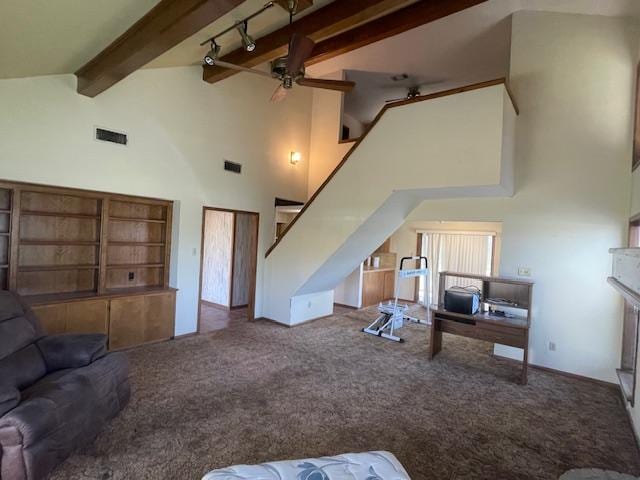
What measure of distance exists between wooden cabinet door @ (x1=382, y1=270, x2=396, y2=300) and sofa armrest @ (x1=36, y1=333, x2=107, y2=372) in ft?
21.2

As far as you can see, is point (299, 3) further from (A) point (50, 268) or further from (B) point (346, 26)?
(A) point (50, 268)

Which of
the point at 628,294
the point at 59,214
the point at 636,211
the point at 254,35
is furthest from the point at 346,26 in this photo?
the point at 59,214

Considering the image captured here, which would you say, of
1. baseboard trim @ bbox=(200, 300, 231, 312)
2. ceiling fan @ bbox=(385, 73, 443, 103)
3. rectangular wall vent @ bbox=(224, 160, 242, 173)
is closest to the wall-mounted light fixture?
rectangular wall vent @ bbox=(224, 160, 242, 173)

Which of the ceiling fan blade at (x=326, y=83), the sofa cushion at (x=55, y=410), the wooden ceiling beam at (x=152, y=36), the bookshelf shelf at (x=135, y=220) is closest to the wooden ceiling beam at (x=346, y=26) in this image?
the ceiling fan blade at (x=326, y=83)

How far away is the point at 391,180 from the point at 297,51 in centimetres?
178

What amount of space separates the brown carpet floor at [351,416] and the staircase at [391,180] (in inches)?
53.9

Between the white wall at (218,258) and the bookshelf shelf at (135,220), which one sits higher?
the bookshelf shelf at (135,220)

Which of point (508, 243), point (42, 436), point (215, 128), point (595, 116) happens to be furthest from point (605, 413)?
point (215, 128)

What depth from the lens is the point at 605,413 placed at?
10.2ft

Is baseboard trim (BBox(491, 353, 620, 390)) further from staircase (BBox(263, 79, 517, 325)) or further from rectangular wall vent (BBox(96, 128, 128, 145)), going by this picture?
rectangular wall vent (BBox(96, 128, 128, 145))

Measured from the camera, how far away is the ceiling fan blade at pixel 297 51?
2898 millimetres

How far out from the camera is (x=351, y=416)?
2879mm

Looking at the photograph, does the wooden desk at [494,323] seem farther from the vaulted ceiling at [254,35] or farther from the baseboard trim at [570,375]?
the vaulted ceiling at [254,35]

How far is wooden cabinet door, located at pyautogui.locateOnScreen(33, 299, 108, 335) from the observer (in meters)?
3.53
